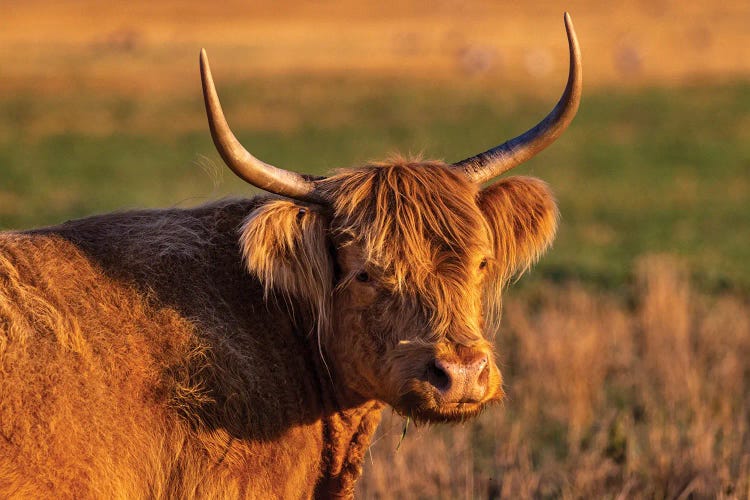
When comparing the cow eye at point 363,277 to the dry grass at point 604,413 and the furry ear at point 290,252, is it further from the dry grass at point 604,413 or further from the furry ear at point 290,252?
the dry grass at point 604,413

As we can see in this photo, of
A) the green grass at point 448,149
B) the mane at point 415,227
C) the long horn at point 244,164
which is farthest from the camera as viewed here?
the green grass at point 448,149

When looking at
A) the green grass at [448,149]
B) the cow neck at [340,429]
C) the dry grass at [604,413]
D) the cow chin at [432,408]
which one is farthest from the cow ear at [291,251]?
the green grass at [448,149]

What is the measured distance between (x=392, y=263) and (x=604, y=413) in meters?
4.29

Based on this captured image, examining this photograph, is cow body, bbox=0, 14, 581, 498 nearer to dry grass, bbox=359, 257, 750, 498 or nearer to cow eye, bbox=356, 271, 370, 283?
cow eye, bbox=356, 271, 370, 283

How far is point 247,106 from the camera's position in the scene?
127 ft

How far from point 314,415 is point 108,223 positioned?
127cm

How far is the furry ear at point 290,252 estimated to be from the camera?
14.9ft

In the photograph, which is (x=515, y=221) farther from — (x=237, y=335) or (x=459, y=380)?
(x=237, y=335)

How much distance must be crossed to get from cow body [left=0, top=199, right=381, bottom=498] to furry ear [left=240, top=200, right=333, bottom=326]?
0.15 meters

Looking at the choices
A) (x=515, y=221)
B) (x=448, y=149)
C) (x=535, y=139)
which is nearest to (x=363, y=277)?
(x=515, y=221)

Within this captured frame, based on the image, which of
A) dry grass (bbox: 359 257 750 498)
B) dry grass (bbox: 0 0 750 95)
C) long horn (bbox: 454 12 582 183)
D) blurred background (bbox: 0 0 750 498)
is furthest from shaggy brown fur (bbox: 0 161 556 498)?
dry grass (bbox: 0 0 750 95)

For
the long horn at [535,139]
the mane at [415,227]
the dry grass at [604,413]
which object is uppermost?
the long horn at [535,139]

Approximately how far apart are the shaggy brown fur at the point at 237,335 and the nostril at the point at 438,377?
1.4 inches

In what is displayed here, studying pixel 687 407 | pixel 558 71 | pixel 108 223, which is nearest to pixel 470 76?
pixel 558 71
